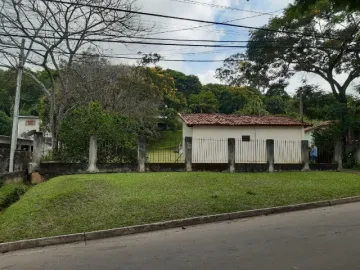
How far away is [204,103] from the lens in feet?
155

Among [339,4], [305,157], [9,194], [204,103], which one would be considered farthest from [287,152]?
[204,103]

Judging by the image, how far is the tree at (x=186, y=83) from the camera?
5731 cm

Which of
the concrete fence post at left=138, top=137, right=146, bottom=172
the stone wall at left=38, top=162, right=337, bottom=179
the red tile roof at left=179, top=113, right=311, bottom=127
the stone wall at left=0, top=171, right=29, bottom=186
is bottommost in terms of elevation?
the stone wall at left=0, top=171, right=29, bottom=186

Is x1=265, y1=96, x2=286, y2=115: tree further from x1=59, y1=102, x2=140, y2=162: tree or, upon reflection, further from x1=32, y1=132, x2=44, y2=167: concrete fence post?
x1=32, y1=132, x2=44, y2=167: concrete fence post

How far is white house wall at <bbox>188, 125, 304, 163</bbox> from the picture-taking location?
19.6 m

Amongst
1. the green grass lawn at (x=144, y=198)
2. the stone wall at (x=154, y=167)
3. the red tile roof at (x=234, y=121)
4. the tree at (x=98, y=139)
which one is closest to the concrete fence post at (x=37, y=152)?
the stone wall at (x=154, y=167)

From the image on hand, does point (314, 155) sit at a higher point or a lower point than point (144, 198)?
higher

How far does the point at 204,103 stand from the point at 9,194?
3786 cm

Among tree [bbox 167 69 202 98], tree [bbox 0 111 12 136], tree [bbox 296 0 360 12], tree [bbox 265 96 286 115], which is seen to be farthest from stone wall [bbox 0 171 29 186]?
tree [bbox 167 69 202 98]

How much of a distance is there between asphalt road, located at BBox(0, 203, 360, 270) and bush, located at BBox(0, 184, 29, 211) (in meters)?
4.25

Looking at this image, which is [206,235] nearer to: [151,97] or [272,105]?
[151,97]

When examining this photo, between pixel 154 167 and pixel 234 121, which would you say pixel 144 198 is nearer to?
pixel 154 167

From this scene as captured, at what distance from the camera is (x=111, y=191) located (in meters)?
10.5

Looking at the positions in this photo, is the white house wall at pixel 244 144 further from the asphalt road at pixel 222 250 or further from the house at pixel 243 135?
the asphalt road at pixel 222 250
